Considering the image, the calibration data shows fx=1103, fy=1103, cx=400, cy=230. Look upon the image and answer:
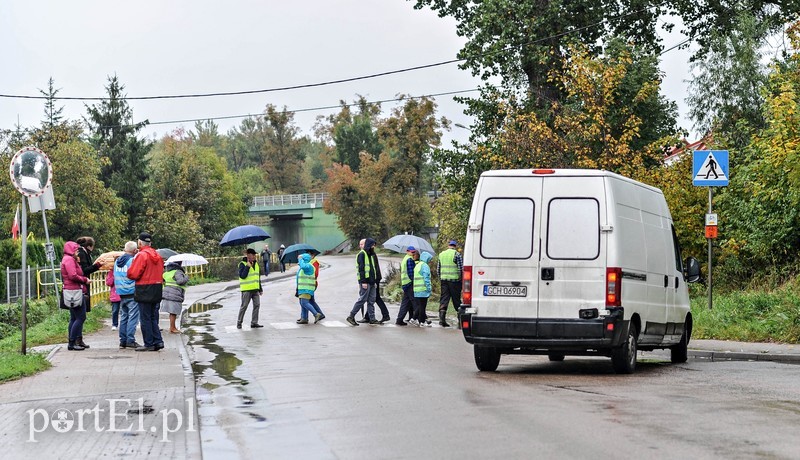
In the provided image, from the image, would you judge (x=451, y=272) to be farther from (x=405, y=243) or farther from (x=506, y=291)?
(x=506, y=291)

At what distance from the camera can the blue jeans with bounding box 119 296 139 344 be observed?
17.8 metres

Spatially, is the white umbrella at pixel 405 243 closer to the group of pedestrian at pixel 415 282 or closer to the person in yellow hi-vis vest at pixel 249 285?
the group of pedestrian at pixel 415 282

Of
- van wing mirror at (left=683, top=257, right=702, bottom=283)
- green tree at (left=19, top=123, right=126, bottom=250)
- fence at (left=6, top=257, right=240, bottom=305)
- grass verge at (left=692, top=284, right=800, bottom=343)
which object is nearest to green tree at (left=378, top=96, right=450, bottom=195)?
green tree at (left=19, top=123, right=126, bottom=250)

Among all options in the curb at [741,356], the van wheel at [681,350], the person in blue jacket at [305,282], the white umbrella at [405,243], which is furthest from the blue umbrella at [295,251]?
the van wheel at [681,350]

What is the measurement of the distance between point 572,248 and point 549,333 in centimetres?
103

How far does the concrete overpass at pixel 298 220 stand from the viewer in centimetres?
11181

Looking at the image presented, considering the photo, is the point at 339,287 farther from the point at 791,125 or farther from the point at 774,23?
the point at 791,125

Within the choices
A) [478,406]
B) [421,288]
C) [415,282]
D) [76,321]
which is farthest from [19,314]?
[478,406]

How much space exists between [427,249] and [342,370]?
663 inches

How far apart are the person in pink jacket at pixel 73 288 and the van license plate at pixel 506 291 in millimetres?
7024

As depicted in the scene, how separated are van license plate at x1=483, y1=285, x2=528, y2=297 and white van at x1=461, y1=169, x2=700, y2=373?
0.04ft

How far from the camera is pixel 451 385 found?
1202cm

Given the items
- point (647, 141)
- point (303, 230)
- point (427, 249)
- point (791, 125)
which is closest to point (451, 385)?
point (791, 125)

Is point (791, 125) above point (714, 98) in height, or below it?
below
